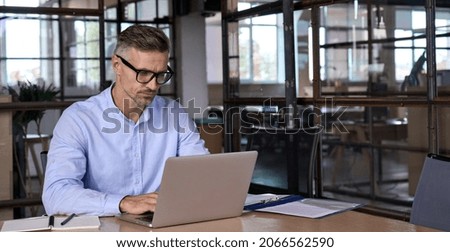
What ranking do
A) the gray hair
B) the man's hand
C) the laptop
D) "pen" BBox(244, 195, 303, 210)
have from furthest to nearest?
the gray hair, "pen" BBox(244, 195, 303, 210), the man's hand, the laptop

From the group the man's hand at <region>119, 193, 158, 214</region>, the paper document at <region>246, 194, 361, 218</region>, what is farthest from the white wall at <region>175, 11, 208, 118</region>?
the man's hand at <region>119, 193, 158, 214</region>

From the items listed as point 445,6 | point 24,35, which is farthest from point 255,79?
point 24,35

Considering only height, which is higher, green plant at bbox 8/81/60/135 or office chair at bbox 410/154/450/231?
green plant at bbox 8/81/60/135

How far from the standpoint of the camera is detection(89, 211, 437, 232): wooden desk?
198 centimetres

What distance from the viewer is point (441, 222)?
7.68ft

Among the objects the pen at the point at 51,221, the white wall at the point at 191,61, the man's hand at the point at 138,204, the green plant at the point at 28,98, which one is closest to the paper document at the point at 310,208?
the man's hand at the point at 138,204

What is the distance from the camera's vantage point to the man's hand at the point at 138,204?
6.93ft

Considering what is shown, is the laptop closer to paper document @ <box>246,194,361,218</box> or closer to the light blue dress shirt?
paper document @ <box>246,194,361,218</box>

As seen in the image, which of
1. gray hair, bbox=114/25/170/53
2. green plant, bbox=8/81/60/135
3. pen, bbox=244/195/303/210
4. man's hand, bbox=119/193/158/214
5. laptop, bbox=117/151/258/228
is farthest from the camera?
green plant, bbox=8/81/60/135

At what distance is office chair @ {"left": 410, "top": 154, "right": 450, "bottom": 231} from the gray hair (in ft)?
3.41

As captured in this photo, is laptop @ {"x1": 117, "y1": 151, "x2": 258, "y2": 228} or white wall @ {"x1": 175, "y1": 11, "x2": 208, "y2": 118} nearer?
laptop @ {"x1": 117, "y1": 151, "x2": 258, "y2": 228}

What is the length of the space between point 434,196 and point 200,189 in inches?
34.3

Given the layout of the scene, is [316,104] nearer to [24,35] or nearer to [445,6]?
[445,6]

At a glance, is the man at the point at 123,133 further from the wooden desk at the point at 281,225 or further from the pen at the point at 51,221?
the wooden desk at the point at 281,225
